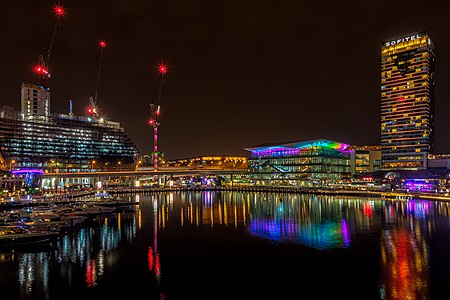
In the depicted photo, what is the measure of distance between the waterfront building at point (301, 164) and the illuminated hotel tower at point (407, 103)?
19.0 metres

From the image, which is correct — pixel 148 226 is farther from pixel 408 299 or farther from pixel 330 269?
pixel 408 299

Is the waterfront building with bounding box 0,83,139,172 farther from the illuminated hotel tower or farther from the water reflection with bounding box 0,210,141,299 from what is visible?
the illuminated hotel tower

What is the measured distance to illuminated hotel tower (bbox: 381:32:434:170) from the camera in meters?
146

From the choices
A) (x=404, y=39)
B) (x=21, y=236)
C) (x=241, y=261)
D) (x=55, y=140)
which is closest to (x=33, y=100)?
(x=55, y=140)

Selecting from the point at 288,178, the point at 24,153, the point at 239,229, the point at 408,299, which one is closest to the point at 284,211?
the point at 239,229

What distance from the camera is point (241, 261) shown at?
3119 cm

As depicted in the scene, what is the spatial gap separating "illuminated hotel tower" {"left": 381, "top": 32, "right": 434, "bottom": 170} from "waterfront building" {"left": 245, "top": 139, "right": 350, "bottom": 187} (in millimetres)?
18959

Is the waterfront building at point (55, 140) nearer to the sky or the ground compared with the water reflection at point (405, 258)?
nearer to the sky

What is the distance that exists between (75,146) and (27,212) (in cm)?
10288

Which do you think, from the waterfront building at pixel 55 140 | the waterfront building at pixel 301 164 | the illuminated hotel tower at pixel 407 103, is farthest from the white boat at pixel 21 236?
the illuminated hotel tower at pixel 407 103

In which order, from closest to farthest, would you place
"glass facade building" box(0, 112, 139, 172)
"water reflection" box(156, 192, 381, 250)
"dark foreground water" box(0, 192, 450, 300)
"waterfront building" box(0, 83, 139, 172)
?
"dark foreground water" box(0, 192, 450, 300) → "water reflection" box(156, 192, 381, 250) → "glass facade building" box(0, 112, 139, 172) → "waterfront building" box(0, 83, 139, 172)

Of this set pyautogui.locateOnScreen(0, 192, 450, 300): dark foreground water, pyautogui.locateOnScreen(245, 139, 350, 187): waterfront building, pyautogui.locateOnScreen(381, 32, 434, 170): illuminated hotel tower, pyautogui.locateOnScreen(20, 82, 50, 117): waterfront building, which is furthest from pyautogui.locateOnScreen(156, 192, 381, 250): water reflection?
pyautogui.locateOnScreen(20, 82, 50, 117): waterfront building

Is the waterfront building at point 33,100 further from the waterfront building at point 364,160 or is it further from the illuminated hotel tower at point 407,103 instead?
the illuminated hotel tower at point 407,103

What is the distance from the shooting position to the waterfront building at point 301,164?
443 feet
